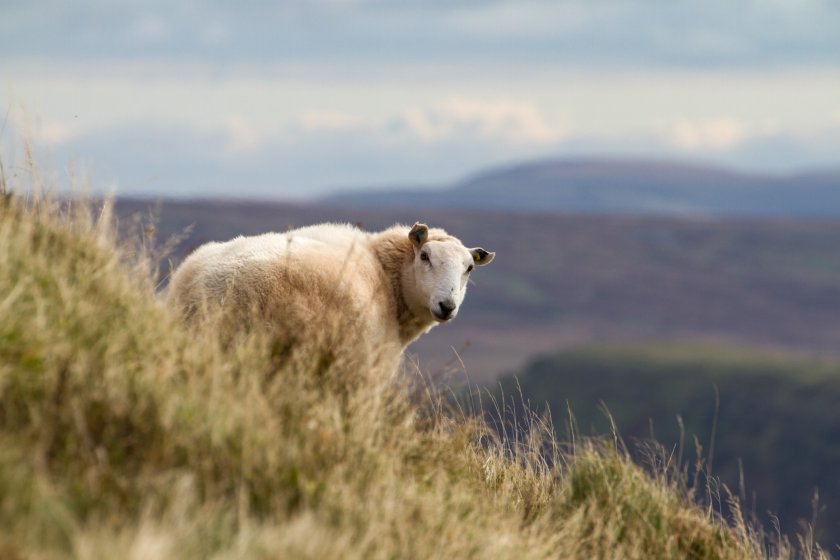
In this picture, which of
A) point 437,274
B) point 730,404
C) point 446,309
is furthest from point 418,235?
point 730,404

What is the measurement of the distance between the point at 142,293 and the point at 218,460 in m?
2.27

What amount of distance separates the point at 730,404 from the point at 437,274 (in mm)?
154044

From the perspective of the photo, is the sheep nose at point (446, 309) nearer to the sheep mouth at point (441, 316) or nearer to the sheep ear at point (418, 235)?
the sheep mouth at point (441, 316)

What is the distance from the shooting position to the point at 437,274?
1218cm

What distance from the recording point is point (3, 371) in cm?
602

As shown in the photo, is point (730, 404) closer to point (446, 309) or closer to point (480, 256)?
point (480, 256)

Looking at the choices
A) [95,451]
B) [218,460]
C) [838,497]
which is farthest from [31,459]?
[838,497]

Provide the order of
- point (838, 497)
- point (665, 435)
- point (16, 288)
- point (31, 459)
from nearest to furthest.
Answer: point (31, 459) < point (16, 288) < point (838, 497) < point (665, 435)

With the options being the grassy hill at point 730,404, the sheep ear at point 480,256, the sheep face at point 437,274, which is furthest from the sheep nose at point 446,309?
the grassy hill at point 730,404

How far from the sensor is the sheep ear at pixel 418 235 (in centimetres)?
1255

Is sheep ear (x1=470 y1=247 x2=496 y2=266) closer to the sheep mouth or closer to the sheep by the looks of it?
the sheep

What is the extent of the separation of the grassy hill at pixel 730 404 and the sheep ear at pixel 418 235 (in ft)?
370

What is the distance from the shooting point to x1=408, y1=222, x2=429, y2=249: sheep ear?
41.2 ft

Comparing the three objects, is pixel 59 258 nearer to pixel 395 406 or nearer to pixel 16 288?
pixel 16 288
